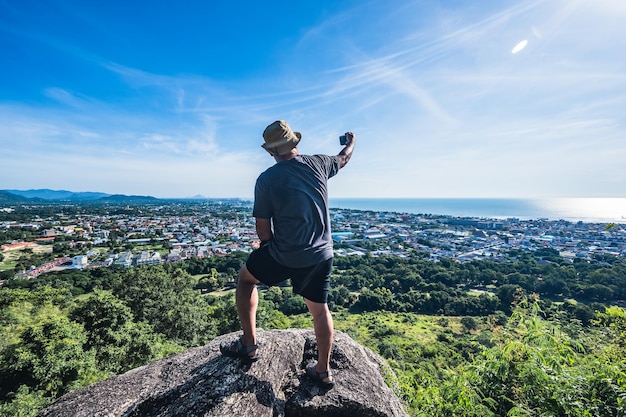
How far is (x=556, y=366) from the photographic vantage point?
98.5 inches

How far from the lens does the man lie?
2252 millimetres

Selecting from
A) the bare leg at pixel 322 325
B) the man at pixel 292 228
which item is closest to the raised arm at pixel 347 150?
the man at pixel 292 228

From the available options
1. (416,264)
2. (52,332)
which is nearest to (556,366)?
(52,332)

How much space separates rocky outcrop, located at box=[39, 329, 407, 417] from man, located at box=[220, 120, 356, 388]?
0.48 meters

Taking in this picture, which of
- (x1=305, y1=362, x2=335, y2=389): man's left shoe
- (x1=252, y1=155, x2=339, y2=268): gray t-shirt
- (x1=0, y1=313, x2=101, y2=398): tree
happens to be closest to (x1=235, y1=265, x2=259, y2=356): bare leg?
(x1=252, y1=155, x2=339, y2=268): gray t-shirt

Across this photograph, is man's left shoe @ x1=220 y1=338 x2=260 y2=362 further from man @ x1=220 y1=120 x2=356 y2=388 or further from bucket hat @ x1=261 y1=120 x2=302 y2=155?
bucket hat @ x1=261 y1=120 x2=302 y2=155

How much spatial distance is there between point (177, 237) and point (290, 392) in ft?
250

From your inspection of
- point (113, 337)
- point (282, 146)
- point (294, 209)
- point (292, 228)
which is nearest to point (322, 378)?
point (292, 228)

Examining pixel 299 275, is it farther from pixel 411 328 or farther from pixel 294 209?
pixel 411 328

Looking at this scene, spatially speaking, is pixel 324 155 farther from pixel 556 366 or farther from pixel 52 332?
pixel 52 332

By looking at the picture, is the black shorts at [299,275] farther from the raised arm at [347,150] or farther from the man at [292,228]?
the raised arm at [347,150]

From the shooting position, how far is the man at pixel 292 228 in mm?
2252

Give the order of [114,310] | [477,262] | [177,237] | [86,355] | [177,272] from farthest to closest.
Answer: [177,237], [477,262], [177,272], [114,310], [86,355]

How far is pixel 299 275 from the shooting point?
242 cm
